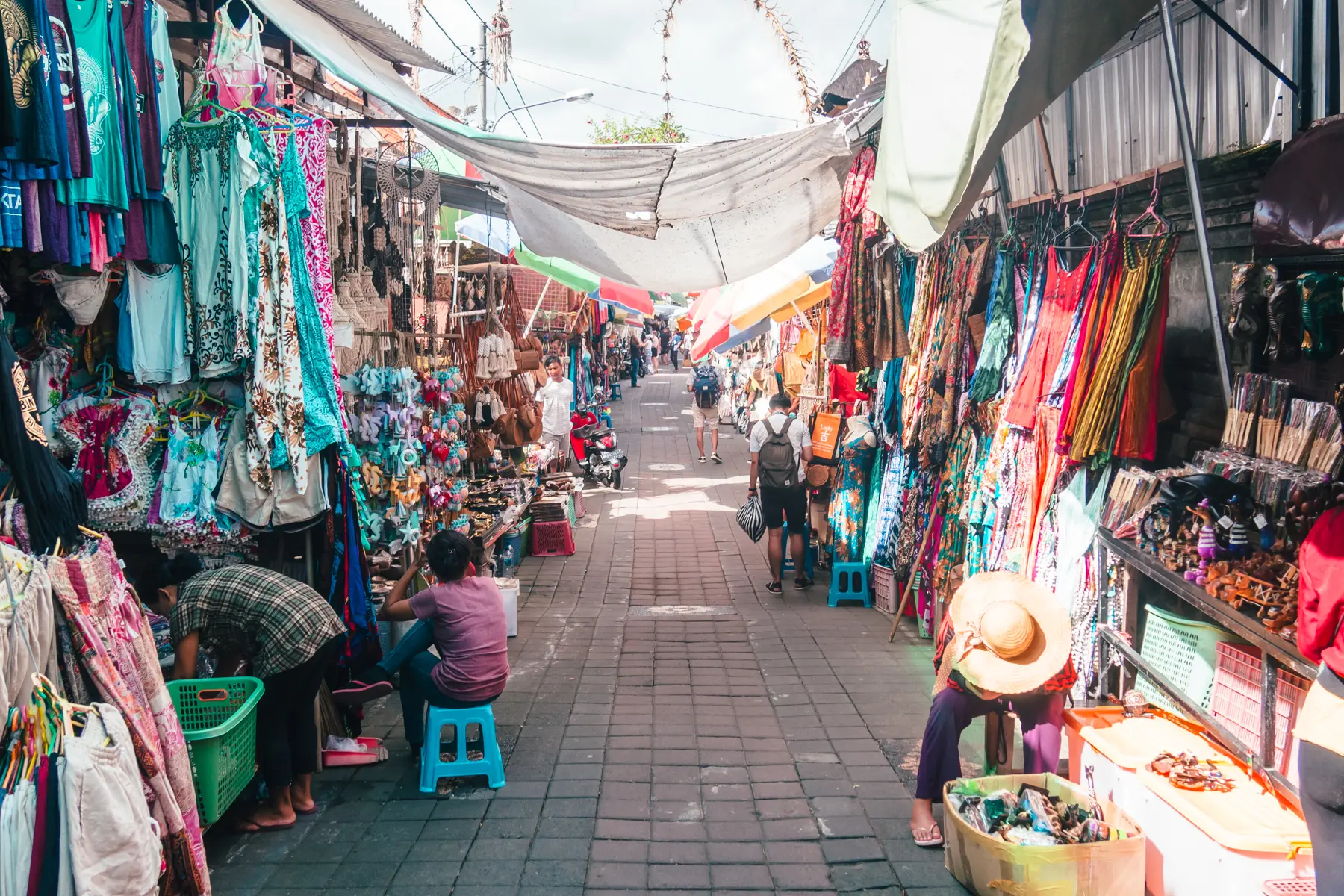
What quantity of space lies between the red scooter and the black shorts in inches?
237

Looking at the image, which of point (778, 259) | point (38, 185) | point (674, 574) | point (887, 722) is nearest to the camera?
point (38, 185)

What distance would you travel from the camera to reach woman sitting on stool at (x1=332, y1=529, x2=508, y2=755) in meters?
4.71

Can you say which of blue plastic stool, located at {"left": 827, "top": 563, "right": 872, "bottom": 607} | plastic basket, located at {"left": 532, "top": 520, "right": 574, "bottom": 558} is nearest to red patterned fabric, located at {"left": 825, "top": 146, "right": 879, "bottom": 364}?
blue plastic stool, located at {"left": 827, "top": 563, "right": 872, "bottom": 607}

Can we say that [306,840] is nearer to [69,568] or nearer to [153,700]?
[153,700]

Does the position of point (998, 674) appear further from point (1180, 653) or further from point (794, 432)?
point (794, 432)

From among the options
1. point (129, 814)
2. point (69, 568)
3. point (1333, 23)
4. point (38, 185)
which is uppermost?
point (1333, 23)

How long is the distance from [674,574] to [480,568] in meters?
2.64

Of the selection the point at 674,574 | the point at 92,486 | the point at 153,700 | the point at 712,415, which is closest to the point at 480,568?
the point at 674,574

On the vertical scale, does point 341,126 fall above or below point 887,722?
above

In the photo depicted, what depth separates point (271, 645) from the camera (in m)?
4.26

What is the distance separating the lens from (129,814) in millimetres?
2938

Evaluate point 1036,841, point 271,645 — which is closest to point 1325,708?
point 1036,841

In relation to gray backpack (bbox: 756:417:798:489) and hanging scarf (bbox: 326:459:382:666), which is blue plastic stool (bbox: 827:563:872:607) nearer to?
gray backpack (bbox: 756:417:798:489)

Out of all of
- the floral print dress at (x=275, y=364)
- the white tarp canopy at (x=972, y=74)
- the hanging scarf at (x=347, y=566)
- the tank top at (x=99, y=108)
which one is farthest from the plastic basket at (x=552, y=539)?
the white tarp canopy at (x=972, y=74)
